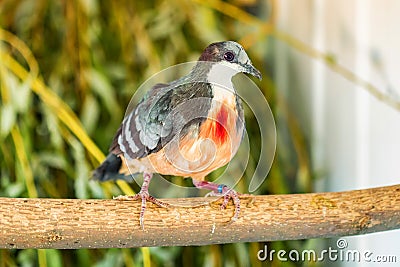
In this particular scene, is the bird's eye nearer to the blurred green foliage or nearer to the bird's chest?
the bird's chest

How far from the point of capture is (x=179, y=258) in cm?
61

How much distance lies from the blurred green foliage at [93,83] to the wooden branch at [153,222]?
13 centimetres

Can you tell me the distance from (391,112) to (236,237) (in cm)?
18

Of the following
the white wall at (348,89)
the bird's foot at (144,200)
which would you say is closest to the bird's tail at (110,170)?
the bird's foot at (144,200)

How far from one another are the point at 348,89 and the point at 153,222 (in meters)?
0.29

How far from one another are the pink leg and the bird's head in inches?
3.1

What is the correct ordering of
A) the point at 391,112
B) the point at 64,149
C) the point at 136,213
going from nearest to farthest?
the point at 136,213 < the point at 391,112 < the point at 64,149

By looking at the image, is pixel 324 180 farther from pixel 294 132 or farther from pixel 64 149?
pixel 64 149

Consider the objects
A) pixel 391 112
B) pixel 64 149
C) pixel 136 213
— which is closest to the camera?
pixel 136 213

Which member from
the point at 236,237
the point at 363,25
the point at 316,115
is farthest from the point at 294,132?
the point at 236,237

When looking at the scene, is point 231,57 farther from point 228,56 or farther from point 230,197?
point 230,197

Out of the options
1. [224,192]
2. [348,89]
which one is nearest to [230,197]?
[224,192]

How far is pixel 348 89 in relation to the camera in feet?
1.89

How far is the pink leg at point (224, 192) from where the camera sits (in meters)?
0.35
